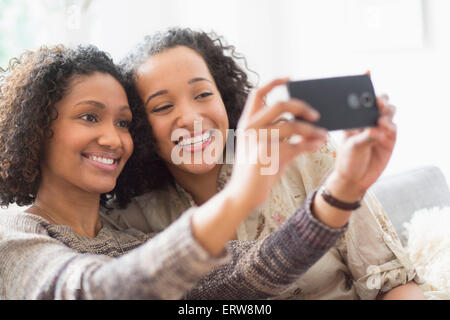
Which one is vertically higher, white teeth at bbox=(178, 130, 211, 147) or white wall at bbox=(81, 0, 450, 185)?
white wall at bbox=(81, 0, 450, 185)

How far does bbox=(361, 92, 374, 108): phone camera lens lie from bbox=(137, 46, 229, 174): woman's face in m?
0.51

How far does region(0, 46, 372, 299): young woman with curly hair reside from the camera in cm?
66

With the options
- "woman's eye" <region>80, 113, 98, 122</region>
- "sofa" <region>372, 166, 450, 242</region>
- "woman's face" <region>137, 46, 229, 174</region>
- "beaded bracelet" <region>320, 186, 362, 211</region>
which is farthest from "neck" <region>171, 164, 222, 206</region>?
"sofa" <region>372, 166, 450, 242</region>

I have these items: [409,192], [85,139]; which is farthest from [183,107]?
[409,192]

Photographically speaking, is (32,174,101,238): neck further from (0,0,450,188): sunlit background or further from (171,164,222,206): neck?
(0,0,450,188): sunlit background

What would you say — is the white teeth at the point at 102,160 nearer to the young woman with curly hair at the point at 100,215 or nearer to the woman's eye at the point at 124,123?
the young woman with curly hair at the point at 100,215

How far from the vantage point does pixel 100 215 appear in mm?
1346

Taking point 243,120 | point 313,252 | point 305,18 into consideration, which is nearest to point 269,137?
point 243,120

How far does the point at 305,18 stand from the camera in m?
2.98

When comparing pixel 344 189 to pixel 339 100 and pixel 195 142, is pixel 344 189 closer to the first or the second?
pixel 339 100

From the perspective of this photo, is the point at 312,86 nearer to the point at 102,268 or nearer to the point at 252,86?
the point at 102,268

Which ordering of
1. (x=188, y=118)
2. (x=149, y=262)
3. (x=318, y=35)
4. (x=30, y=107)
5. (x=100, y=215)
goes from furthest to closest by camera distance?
1. (x=318, y=35)
2. (x=100, y=215)
3. (x=188, y=118)
4. (x=30, y=107)
5. (x=149, y=262)

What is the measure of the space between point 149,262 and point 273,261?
0.31 metres

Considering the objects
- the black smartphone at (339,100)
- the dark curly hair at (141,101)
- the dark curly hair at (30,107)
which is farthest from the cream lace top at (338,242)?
the black smartphone at (339,100)
